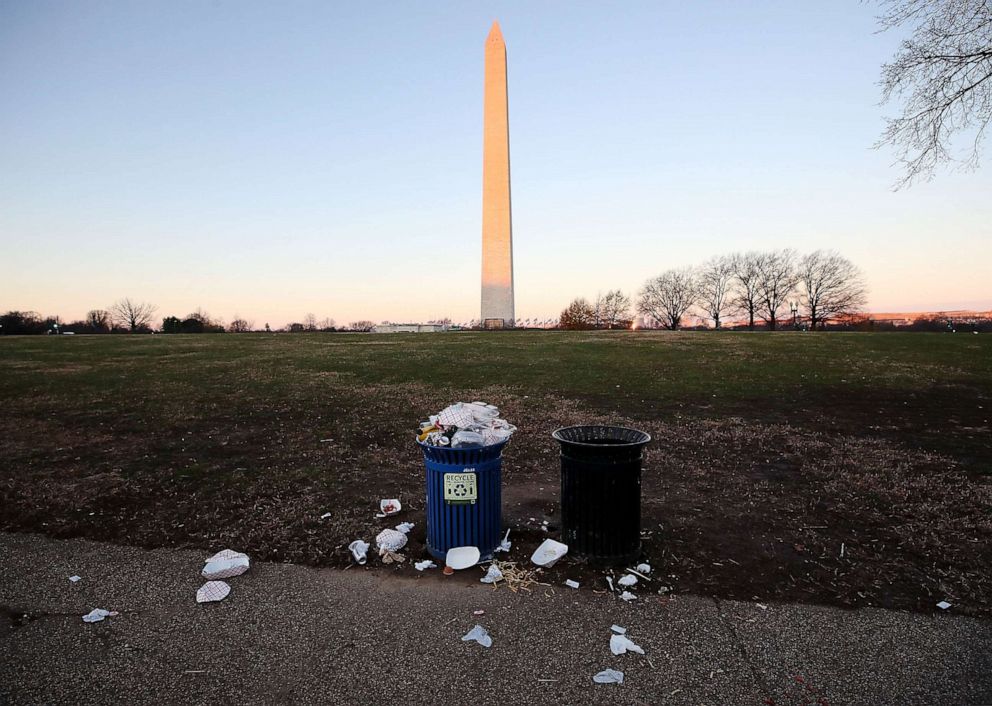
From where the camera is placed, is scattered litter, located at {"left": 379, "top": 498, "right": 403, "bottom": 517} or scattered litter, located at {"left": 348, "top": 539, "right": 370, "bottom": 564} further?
scattered litter, located at {"left": 379, "top": 498, "right": 403, "bottom": 517}

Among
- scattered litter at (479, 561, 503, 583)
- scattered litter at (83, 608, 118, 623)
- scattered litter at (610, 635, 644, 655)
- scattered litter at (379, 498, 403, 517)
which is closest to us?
scattered litter at (610, 635, 644, 655)

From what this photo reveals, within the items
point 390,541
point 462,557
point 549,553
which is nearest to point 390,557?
point 390,541

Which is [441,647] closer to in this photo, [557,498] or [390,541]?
[390,541]

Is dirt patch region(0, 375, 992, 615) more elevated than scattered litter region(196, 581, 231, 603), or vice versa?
scattered litter region(196, 581, 231, 603)

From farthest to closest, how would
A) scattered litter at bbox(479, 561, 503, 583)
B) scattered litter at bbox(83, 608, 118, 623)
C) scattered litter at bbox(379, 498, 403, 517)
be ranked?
scattered litter at bbox(379, 498, 403, 517) < scattered litter at bbox(479, 561, 503, 583) < scattered litter at bbox(83, 608, 118, 623)

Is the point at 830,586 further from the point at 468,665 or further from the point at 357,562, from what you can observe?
the point at 357,562

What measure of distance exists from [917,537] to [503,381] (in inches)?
457

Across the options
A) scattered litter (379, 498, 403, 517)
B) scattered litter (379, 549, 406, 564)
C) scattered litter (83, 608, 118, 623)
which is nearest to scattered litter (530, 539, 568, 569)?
scattered litter (379, 549, 406, 564)

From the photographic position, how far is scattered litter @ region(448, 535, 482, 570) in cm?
427

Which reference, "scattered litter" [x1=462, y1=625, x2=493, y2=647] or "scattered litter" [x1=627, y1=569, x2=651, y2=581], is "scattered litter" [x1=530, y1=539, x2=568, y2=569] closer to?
"scattered litter" [x1=627, y1=569, x2=651, y2=581]

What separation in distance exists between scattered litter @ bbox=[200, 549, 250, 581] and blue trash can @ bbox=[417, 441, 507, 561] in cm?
144

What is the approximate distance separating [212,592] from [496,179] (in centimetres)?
3769

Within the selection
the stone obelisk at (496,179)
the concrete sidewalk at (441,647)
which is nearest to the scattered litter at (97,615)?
the concrete sidewalk at (441,647)

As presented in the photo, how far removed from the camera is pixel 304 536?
5035mm
